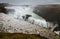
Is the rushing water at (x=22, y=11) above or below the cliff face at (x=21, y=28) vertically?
above

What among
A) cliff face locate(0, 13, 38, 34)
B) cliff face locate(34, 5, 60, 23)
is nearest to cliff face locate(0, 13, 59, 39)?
cliff face locate(0, 13, 38, 34)

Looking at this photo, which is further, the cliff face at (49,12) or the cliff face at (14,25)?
the cliff face at (49,12)

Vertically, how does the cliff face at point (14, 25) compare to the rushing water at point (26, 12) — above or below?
below

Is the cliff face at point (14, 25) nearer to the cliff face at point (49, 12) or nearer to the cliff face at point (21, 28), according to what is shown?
the cliff face at point (21, 28)

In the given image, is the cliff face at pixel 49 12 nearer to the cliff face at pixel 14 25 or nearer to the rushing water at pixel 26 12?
the rushing water at pixel 26 12

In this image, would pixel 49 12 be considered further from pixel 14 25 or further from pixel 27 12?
pixel 14 25

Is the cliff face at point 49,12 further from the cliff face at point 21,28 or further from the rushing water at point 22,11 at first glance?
the cliff face at point 21,28

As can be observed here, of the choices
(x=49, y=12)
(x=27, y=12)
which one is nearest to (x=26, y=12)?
(x=27, y=12)

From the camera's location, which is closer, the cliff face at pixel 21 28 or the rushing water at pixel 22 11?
the cliff face at pixel 21 28

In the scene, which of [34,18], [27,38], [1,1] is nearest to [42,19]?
[34,18]

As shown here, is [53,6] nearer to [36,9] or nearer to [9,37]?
[36,9]

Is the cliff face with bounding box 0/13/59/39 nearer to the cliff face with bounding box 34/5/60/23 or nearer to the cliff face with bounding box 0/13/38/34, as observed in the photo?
the cliff face with bounding box 0/13/38/34

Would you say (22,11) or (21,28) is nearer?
(21,28)

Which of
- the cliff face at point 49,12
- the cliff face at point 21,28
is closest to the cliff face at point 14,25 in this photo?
the cliff face at point 21,28
